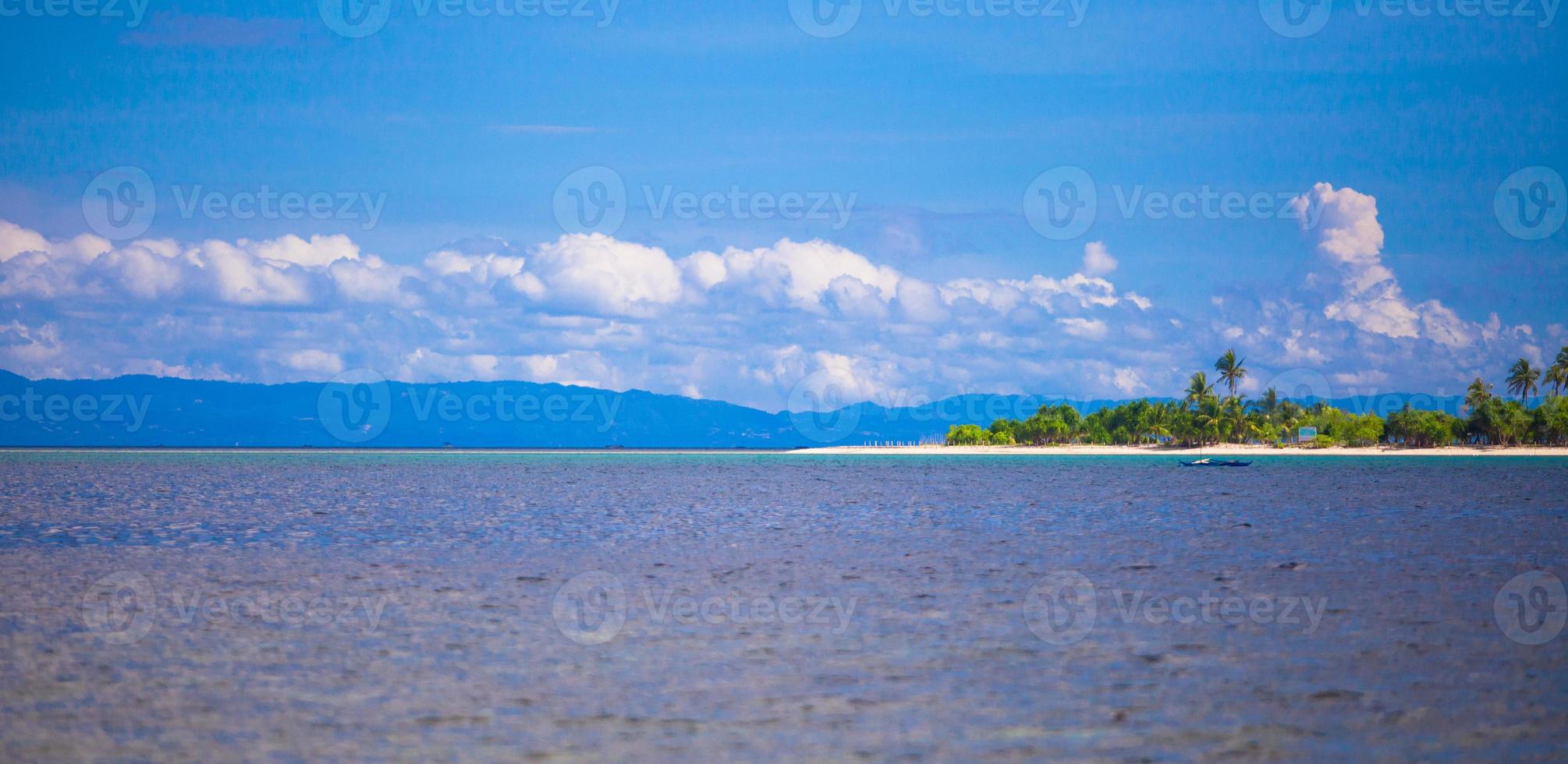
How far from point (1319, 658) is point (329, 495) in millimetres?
85767

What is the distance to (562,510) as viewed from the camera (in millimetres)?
75375

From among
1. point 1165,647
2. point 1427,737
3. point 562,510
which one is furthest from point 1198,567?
point 562,510

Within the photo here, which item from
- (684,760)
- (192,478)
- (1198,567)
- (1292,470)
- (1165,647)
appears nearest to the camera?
(684,760)

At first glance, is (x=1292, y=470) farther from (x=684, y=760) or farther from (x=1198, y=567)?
(x=684, y=760)

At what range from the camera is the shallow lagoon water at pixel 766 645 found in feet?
58.0

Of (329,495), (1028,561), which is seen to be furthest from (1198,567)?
(329,495)

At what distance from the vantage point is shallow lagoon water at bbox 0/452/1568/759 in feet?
58.0

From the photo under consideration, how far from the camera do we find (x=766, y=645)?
81.6 feet

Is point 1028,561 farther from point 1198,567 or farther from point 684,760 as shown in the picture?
point 684,760

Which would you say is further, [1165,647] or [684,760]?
[1165,647]

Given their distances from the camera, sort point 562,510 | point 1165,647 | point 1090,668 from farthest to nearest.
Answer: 1. point 562,510
2. point 1165,647
3. point 1090,668

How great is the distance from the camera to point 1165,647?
2447cm

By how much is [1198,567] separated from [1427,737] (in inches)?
895

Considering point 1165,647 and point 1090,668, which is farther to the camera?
point 1165,647
